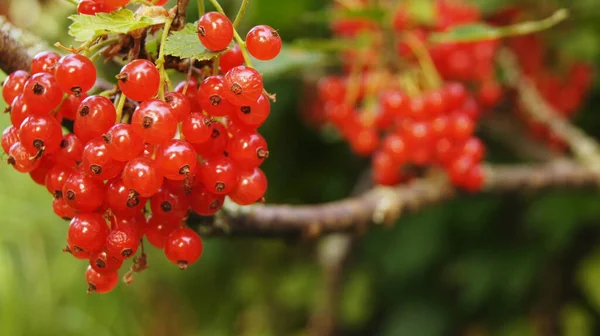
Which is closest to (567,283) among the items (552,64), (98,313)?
(552,64)

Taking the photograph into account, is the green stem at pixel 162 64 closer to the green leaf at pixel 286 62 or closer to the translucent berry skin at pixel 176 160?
the translucent berry skin at pixel 176 160

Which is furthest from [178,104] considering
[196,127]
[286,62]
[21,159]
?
[286,62]

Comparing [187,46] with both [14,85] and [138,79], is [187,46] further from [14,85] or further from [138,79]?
[14,85]

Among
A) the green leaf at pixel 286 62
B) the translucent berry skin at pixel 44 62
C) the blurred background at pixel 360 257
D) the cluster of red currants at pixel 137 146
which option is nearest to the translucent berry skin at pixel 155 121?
the cluster of red currants at pixel 137 146

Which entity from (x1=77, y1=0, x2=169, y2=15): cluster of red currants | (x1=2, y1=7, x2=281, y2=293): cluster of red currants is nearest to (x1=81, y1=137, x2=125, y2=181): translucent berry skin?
(x1=2, y1=7, x2=281, y2=293): cluster of red currants

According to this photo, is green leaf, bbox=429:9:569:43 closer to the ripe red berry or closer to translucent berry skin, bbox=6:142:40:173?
the ripe red berry

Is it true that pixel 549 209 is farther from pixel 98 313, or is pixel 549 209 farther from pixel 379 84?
pixel 98 313
